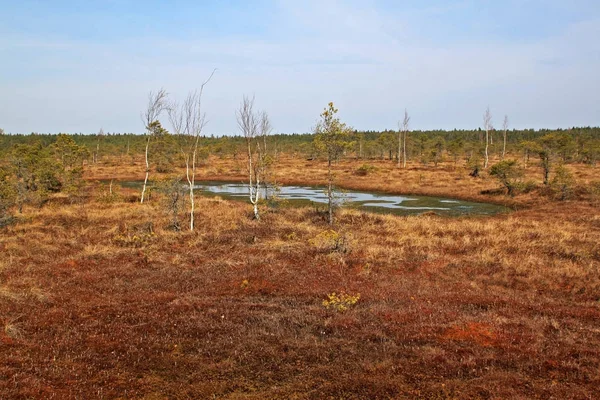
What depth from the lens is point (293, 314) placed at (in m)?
12.0

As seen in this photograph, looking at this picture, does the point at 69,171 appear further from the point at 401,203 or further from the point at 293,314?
the point at 293,314

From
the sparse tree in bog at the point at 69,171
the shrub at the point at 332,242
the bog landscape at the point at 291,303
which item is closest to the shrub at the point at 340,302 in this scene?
the bog landscape at the point at 291,303

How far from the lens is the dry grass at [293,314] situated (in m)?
8.12

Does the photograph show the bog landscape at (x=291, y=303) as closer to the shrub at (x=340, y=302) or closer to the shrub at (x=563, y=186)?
the shrub at (x=340, y=302)

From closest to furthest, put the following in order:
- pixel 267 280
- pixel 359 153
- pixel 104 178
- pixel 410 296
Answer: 1. pixel 410 296
2. pixel 267 280
3. pixel 104 178
4. pixel 359 153

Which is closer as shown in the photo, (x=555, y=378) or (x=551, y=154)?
(x=555, y=378)

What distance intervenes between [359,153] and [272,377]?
110 m

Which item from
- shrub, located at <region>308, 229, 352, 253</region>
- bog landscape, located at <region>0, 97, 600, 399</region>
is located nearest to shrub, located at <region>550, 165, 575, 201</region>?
bog landscape, located at <region>0, 97, 600, 399</region>

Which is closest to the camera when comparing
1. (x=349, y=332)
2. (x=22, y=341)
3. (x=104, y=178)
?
(x=22, y=341)

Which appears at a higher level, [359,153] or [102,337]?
[359,153]

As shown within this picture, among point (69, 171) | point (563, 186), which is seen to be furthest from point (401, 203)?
point (69, 171)

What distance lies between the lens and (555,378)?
8141 millimetres

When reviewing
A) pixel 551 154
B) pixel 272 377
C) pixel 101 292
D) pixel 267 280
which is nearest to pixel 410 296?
pixel 267 280

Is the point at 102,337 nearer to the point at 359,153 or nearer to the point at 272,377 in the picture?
the point at 272,377
